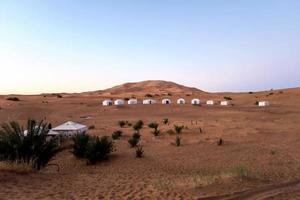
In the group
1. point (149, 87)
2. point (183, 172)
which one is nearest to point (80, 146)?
point (183, 172)

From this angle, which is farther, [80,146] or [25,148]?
[80,146]

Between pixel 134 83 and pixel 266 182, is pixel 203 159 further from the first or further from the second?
pixel 134 83

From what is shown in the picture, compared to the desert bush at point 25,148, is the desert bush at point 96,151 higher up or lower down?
lower down

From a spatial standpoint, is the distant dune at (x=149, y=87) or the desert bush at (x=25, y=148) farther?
the distant dune at (x=149, y=87)

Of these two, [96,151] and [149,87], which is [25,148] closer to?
[96,151]

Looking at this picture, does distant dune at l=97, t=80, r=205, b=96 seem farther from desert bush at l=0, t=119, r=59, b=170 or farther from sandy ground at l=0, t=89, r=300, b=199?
desert bush at l=0, t=119, r=59, b=170

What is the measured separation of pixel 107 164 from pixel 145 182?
6768mm

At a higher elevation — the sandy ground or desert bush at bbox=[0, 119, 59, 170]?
desert bush at bbox=[0, 119, 59, 170]

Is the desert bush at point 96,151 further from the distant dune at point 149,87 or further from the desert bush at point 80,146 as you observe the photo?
the distant dune at point 149,87

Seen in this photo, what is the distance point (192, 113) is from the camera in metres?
49.5

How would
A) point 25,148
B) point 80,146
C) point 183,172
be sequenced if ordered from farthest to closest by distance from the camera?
point 80,146, point 183,172, point 25,148

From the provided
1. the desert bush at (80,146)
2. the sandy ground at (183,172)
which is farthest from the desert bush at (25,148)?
the desert bush at (80,146)

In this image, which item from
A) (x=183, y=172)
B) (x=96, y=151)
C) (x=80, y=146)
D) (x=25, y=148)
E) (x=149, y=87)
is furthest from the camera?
(x=149, y=87)

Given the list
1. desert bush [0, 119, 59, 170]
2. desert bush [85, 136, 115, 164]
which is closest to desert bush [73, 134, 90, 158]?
desert bush [85, 136, 115, 164]
